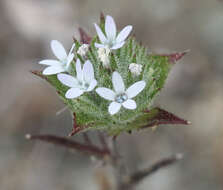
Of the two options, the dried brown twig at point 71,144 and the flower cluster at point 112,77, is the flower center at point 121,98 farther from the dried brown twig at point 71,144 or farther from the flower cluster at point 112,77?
the dried brown twig at point 71,144

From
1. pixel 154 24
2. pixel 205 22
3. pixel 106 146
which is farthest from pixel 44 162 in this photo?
pixel 205 22

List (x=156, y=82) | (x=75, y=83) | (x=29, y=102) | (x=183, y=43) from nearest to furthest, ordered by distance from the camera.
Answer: (x=75, y=83) → (x=156, y=82) → (x=29, y=102) → (x=183, y=43)

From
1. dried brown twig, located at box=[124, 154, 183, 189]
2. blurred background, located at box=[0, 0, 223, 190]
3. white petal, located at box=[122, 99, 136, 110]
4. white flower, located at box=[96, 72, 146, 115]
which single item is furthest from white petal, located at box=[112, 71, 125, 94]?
blurred background, located at box=[0, 0, 223, 190]

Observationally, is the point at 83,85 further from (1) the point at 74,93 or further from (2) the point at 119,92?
(2) the point at 119,92

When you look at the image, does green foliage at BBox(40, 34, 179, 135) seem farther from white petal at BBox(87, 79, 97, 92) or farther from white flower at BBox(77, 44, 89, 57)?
white petal at BBox(87, 79, 97, 92)

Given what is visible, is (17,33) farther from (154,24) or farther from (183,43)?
(183,43)

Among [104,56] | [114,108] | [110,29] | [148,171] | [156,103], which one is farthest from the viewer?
[156,103]

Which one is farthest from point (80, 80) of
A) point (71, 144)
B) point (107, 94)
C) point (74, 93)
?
point (71, 144)
